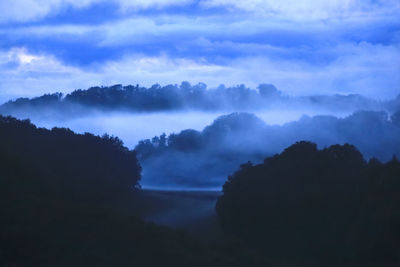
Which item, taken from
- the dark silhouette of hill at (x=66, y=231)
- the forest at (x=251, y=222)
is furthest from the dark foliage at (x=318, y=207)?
the dark silhouette of hill at (x=66, y=231)

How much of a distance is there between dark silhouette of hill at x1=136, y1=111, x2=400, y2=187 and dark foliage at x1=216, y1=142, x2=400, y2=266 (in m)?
11.4

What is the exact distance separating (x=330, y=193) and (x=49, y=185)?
891 centimetres

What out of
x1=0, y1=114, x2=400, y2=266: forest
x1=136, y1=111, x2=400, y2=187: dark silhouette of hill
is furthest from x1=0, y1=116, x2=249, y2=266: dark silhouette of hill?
x1=136, y1=111, x2=400, y2=187: dark silhouette of hill

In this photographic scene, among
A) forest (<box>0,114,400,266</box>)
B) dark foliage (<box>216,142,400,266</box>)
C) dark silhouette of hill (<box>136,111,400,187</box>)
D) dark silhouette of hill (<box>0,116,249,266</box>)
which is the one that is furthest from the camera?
dark silhouette of hill (<box>136,111,400,187</box>)

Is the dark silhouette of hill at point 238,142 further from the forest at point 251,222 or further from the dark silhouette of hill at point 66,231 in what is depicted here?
the forest at point 251,222

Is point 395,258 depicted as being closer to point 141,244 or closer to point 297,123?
point 141,244

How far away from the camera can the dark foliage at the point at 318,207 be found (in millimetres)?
11781

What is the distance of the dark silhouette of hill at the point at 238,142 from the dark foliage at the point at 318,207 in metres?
11.4

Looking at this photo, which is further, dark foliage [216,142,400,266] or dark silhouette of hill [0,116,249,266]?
dark foliage [216,142,400,266]

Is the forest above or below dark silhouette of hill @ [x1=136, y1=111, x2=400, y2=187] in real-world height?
below

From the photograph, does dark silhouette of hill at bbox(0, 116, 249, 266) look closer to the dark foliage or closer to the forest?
the forest

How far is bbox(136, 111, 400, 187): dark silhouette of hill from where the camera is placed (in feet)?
96.5

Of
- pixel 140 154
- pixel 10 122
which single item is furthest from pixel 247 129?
pixel 10 122

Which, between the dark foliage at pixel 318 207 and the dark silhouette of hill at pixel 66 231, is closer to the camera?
the dark silhouette of hill at pixel 66 231
